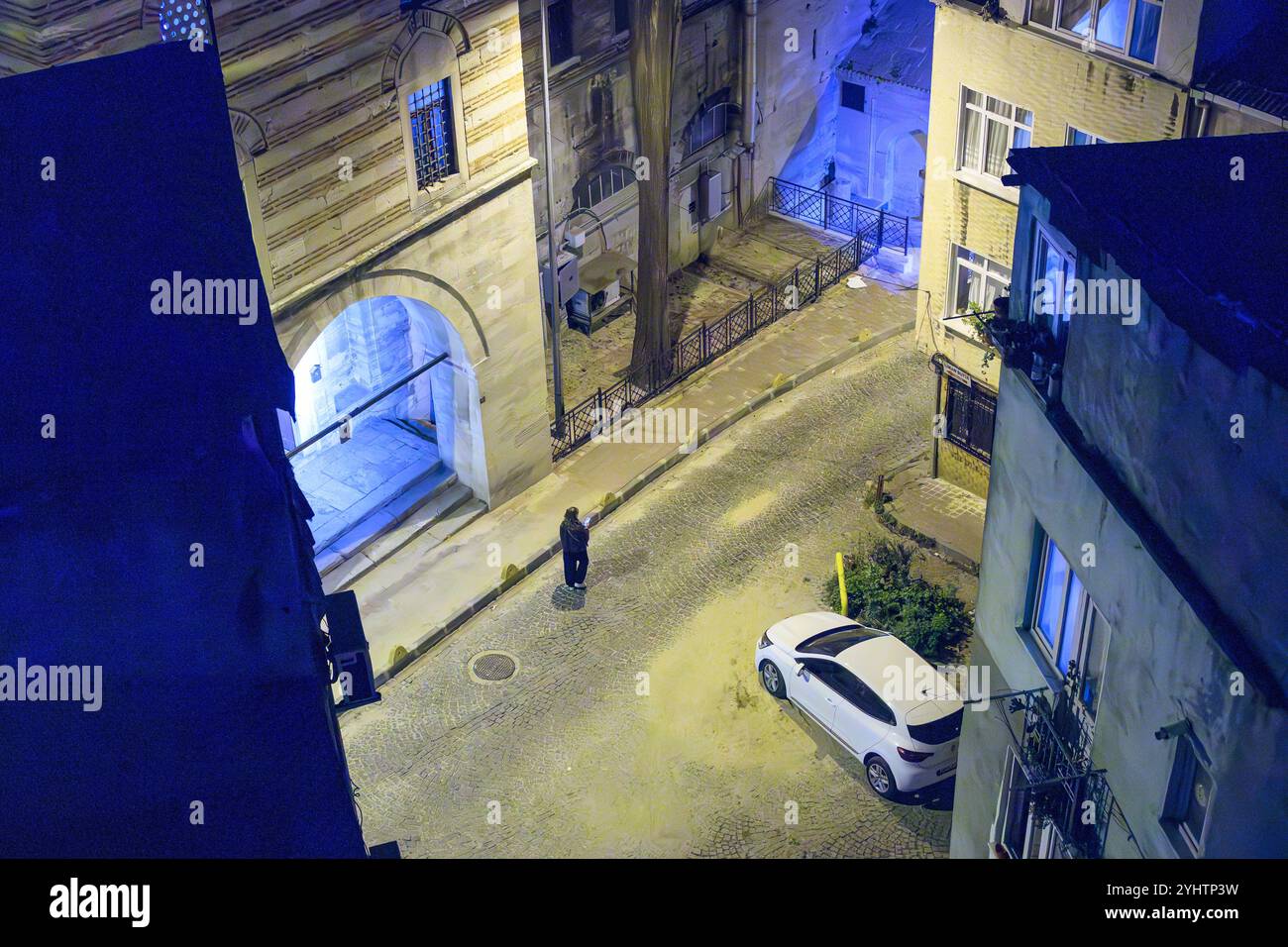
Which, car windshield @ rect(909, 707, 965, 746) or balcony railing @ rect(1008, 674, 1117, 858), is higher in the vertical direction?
balcony railing @ rect(1008, 674, 1117, 858)

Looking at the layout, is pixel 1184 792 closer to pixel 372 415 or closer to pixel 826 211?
pixel 372 415

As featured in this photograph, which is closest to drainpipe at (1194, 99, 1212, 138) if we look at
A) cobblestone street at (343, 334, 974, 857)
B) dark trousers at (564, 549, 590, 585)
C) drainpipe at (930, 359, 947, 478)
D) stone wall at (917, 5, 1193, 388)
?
stone wall at (917, 5, 1193, 388)

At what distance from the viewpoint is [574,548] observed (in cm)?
3034

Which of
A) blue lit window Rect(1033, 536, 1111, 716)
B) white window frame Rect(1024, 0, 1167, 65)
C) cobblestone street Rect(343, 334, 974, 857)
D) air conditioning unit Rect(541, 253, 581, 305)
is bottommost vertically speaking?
cobblestone street Rect(343, 334, 974, 857)

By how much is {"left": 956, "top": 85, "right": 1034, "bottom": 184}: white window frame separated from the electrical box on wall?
432 inches

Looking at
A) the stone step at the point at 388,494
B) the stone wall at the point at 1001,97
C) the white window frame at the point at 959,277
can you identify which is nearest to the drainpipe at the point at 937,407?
the stone wall at the point at 1001,97

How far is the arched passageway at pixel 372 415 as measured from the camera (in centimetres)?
3162

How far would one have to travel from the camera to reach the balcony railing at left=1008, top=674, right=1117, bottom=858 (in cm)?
1712

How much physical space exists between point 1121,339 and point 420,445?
2055 centimetres

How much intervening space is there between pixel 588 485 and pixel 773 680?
762 centimetres

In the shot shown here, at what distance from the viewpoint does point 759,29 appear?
40.6m

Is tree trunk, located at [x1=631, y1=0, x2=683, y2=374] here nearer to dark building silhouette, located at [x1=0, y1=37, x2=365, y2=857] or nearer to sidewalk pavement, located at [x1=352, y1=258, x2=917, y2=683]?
sidewalk pavement, located at [x1=352, y1=258, x2=917, y2=683]

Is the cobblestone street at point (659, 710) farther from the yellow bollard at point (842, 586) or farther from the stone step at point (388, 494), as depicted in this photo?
the stone step at point (388, 494)

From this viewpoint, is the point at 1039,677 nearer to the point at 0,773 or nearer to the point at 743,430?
the point at 0,773
